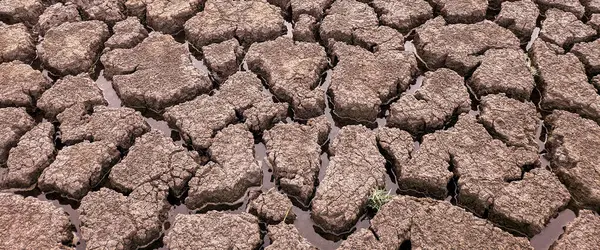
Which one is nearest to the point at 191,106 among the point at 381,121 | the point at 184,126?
the point at 184,126

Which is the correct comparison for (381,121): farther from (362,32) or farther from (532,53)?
(532,53)

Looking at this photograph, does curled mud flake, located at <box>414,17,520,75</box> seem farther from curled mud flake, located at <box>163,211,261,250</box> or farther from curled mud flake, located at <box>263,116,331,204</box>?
curled mud flake, located at <box>163,211,261,250</box>

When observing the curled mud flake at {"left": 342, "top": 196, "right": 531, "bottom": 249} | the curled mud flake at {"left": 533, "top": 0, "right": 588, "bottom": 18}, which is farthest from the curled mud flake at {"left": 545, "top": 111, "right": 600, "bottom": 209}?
the curled mud flake at {"left": 533, "top": 0, "right": 588, "bottom": 18}

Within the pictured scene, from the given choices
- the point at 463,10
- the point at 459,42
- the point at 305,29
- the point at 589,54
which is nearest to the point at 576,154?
the point at 589,54

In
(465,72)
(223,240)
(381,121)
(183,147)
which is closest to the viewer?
(223,240)

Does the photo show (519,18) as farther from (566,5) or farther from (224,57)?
(224,57)
